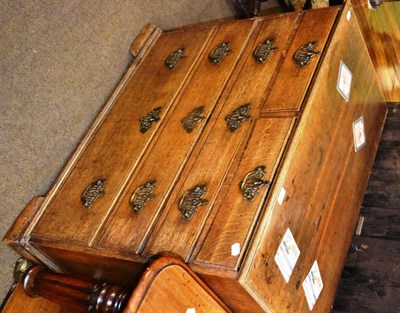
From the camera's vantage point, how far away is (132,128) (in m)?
2.09

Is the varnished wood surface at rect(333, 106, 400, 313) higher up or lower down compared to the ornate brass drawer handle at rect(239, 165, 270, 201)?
higher up

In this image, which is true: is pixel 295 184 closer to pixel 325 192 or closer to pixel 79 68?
pixel 325 192

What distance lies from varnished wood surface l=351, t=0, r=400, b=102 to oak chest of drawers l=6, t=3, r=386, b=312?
1.13ft

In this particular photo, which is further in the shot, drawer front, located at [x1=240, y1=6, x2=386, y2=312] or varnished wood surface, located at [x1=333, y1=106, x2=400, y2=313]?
varnished wood surface, located at [x1=333, y1=106, x2=400, y2=313]

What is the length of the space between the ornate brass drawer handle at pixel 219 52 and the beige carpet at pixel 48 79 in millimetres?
579

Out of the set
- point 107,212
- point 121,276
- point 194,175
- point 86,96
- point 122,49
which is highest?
point 122,49

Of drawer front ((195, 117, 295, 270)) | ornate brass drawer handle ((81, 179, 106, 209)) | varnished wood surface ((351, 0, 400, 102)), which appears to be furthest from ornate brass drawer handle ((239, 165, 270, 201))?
varnished wood surface ((351, 0, 400, 102))

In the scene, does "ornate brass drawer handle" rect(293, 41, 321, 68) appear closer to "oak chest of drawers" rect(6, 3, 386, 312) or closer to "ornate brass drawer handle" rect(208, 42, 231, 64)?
"oak chest of drawers" rect(6, 3, 386, 312)

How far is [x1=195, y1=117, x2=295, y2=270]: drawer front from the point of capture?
1.46 metres

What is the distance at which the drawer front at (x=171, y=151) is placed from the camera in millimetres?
1706

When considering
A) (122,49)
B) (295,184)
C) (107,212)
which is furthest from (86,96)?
(295,184)

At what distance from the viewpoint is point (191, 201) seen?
1.66 metres

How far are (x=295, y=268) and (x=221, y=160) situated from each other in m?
0.50

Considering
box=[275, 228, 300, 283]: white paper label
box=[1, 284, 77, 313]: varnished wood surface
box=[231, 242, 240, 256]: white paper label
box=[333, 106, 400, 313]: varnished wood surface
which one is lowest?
box=[1, 284, 77, 313]: varnished wood surface
